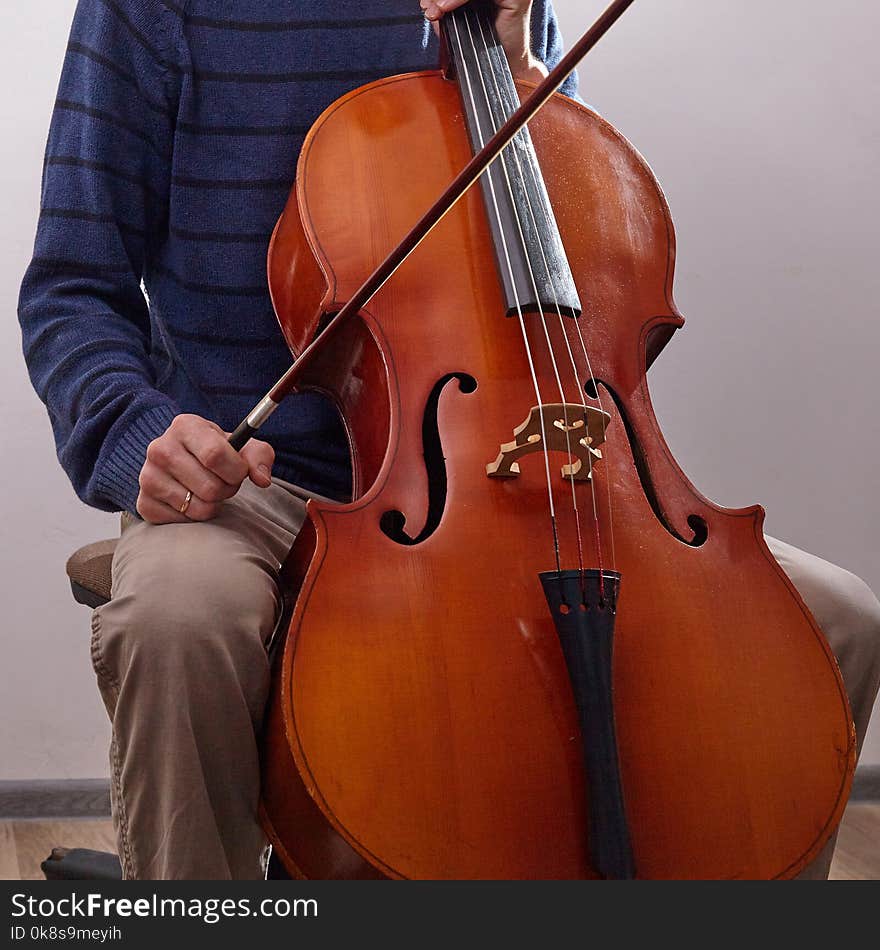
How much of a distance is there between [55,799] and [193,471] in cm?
115

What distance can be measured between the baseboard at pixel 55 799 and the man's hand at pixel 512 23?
1252mm

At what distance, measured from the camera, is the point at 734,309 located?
182 centimetres

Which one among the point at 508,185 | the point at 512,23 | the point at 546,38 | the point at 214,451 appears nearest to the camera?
the point at 214,451

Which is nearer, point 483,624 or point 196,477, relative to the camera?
point 483,624

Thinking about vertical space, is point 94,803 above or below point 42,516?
below

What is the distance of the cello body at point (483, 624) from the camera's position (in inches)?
24.2

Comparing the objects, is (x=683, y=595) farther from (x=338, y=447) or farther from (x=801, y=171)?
(x=801, y=171)

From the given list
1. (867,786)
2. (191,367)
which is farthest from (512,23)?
(867,786)

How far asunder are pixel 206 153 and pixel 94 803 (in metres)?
1.13

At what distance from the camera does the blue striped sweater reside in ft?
3.14

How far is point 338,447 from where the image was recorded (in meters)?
1.01

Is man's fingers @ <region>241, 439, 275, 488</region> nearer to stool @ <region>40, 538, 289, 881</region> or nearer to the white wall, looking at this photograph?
stool @ <region>40, 538, 289, 881</region>

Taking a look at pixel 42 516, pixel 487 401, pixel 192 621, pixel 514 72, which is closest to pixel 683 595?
pixel 487 401

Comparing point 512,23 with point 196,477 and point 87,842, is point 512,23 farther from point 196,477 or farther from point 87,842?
point 87,842
